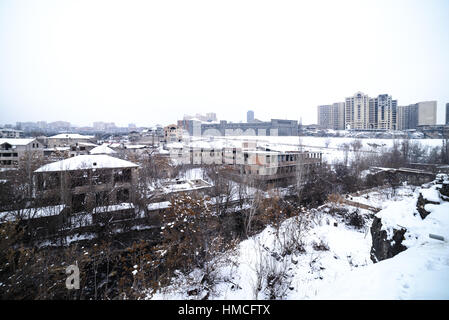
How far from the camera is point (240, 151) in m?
A: 24.7

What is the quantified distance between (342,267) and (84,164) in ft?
50.6

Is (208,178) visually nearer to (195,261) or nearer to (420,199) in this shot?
(195,261)

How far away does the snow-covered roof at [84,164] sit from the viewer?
1217 cm

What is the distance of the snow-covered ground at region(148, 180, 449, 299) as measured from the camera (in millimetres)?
2809

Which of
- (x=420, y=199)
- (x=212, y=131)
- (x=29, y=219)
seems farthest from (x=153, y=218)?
(x=212, y=131)

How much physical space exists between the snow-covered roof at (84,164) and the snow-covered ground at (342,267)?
1062 centimetres

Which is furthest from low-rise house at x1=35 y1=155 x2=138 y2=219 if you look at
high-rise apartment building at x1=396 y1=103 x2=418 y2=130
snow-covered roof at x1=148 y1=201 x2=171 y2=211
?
high-rise apartment building at x1=396 y1=103 x2=418 y2=130

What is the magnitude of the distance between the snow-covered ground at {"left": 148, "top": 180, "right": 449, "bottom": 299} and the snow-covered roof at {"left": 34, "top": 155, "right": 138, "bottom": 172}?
10.6 meters

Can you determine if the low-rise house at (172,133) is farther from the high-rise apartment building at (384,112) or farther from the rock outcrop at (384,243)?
the high-rise apartment building at (384,112)

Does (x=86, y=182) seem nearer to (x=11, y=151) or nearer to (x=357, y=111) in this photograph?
(x=11, y=151)

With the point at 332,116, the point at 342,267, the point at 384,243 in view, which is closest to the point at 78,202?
the point at 342,267

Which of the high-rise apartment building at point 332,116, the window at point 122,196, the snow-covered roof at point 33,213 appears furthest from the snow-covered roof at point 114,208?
the high-rise apartment building at point 332,116

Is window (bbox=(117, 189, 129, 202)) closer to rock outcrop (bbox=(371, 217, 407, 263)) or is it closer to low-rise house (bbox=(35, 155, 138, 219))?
low-rise house (bbox=(35, 155, 138, 219))
